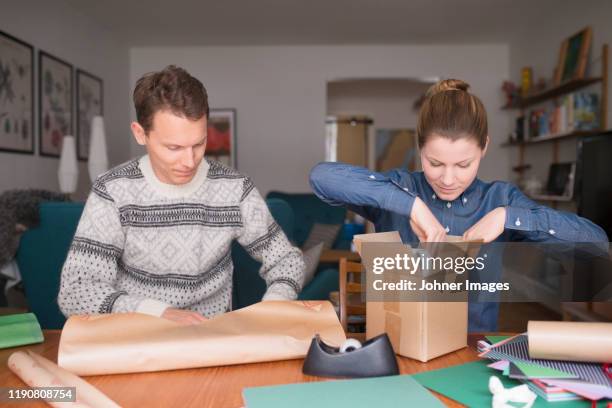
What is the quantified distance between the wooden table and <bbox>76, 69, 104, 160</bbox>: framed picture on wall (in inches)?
173

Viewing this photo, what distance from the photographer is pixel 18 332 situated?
1.02 meters

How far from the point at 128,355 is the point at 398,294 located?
17.2 inches

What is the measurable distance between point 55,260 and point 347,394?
208 centimetres

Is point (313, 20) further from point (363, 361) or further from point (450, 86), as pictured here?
point (363, 361)

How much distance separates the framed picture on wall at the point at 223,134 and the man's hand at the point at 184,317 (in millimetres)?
5448

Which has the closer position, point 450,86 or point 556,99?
point 450,86

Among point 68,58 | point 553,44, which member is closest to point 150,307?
point 68,58

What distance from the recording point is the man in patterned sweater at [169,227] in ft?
3.73

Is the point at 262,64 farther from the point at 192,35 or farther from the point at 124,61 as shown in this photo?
the point at 124,61

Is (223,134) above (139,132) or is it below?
above

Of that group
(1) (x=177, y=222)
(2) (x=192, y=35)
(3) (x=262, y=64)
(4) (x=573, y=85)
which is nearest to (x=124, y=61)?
(2) (x=192, y=35)

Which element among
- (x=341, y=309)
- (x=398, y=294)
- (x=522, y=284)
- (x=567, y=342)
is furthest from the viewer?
(x=341, y=309)

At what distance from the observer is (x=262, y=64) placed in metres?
6.30

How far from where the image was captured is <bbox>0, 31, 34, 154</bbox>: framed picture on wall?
3.69 m
